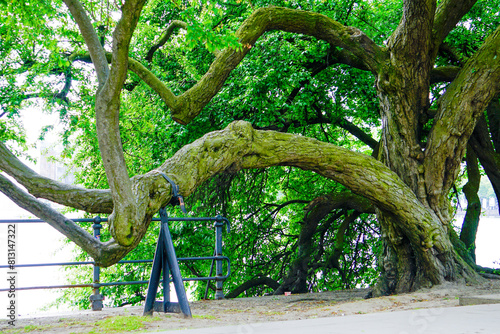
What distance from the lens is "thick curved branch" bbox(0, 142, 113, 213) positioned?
3945 millimetres

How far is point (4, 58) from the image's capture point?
9.63 m

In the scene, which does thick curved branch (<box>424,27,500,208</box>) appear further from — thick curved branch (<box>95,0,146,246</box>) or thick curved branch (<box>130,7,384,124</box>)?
thick curved branch (<box>95,0,146,246</box>)

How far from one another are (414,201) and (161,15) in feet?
27.0

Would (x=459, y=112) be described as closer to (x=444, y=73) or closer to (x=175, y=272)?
(x=444, y=73)

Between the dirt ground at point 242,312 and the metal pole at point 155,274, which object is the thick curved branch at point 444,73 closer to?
the dirt ground at point 242,312

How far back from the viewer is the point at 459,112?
6.73 m

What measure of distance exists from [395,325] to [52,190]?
10.1ft

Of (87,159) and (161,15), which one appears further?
(87,159)

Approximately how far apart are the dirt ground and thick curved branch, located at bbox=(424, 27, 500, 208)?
1662mm

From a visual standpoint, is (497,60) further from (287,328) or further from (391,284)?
(287,328)

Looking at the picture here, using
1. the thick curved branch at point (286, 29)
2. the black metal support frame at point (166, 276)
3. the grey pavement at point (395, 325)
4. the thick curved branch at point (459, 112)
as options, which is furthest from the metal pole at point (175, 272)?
the thick curved branch at point (459, 112)

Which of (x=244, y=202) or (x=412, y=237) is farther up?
(x=244, y=202)

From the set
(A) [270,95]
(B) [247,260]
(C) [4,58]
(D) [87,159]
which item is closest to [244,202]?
(B) [247,260]

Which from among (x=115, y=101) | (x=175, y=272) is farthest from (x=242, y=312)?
(x=115, y=101)
